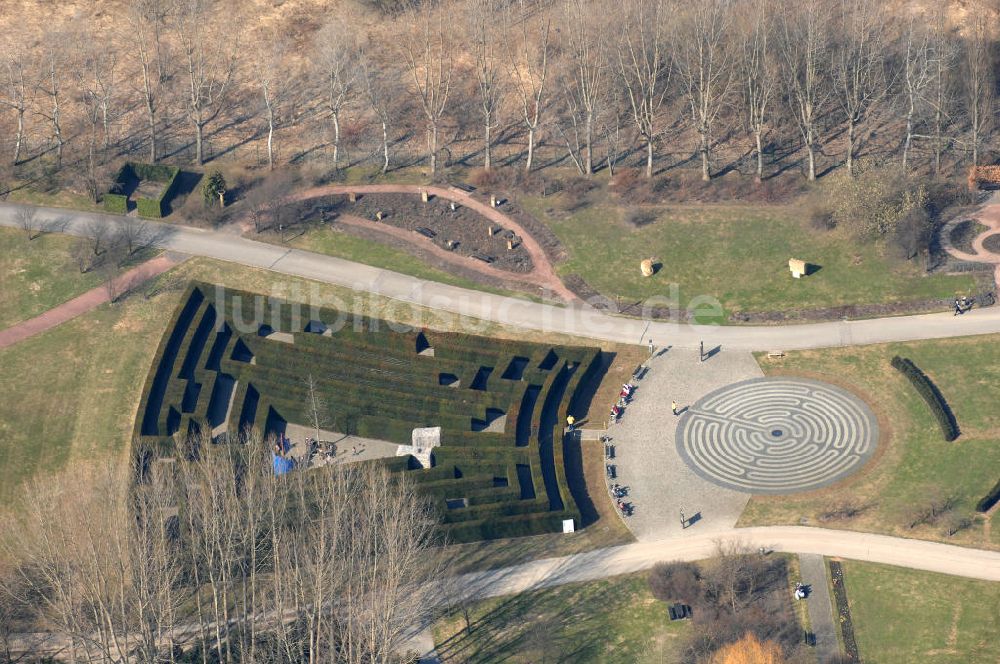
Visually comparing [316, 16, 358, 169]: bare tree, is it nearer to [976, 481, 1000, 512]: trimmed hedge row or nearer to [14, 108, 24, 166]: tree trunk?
[14, 108, 24, 166]: tree trunk

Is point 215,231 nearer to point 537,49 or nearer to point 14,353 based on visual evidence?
point 14,353

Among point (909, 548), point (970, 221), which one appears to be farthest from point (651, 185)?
point (909, 548)

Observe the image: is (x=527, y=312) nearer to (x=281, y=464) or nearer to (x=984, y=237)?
(x=281, y=464)

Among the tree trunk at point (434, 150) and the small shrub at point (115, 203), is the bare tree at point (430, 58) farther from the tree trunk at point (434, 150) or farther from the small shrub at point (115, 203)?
the small shrub at point (115, 203)

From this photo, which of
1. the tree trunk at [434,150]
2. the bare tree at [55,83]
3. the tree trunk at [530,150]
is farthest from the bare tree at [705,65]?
the bare tree at [55,83]

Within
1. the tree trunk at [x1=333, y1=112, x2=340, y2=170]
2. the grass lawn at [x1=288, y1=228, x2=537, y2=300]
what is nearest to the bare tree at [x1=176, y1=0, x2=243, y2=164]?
the tree trunk at [x1=333, y1=112, x2=340, y2=170]

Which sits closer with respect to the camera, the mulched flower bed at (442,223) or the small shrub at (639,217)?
the mulched flower bed at (442,223)
